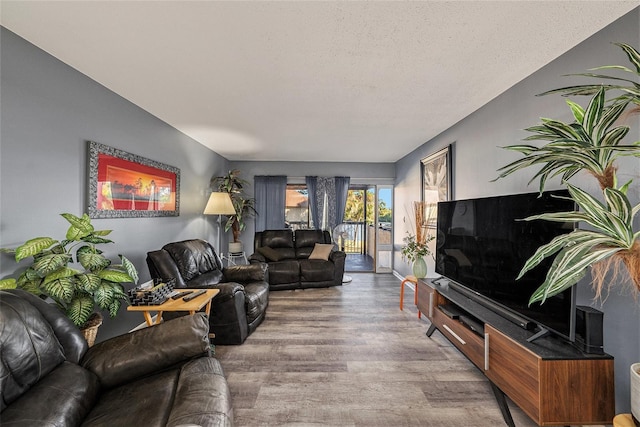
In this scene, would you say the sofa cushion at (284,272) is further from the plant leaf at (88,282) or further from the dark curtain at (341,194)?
the plant leaf at (88,282)

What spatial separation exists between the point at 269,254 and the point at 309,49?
11.9 feet

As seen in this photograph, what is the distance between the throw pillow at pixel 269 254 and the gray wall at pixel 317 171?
107 cm

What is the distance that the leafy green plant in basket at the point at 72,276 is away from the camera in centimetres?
166

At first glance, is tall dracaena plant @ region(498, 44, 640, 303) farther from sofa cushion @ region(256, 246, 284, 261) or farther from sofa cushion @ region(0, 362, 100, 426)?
sofa cushion @ region(256, 246, 284, 261)

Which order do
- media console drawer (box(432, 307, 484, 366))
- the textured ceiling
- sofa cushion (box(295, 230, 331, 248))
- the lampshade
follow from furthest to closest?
sofa cushion (box(295, 230, 331, 248)), the lampshade, media console drawer (box(432, 307, 484, 366)), the textured ceiling

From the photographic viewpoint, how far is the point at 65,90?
2.14 metres

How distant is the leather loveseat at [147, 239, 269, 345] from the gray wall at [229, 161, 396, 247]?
7.77ft

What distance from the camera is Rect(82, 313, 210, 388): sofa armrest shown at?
4.66 feet

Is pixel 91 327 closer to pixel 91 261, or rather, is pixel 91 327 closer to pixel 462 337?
pixel 91 261

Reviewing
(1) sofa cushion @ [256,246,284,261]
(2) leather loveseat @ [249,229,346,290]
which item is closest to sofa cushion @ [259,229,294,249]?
(2) leather loveseat @ [249,229,346,290]

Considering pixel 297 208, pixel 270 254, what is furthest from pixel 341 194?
pixel 270 254

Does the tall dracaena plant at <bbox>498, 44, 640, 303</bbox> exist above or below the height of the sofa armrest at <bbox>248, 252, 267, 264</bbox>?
above

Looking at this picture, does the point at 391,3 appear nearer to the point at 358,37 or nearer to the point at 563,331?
the point at 358,37

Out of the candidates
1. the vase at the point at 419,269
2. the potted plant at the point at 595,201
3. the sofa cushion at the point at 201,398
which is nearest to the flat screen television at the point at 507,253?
the potted plant at the point at 595,201
